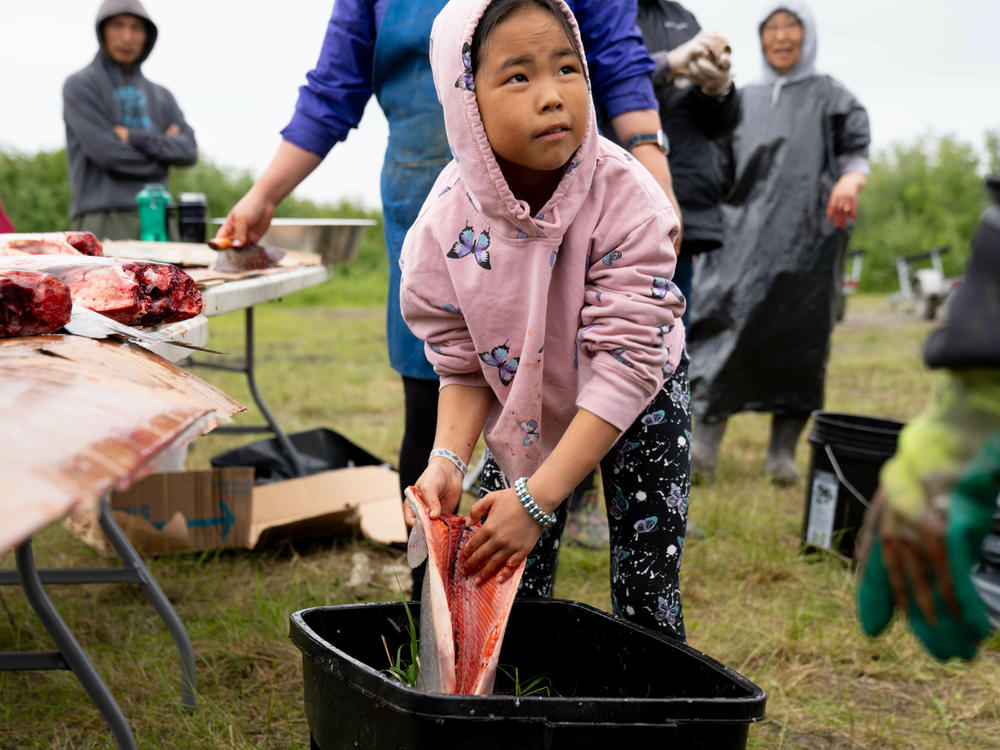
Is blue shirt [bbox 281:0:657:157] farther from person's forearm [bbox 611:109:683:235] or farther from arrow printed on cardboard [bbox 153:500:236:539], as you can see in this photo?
arrow printed on cardboard [bbox 153:500:236:539]

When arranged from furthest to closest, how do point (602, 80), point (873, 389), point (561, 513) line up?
point (873, 389)
point (602, 80)
point (561, 513)

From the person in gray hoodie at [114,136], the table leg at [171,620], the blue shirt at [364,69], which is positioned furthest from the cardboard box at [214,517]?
the person in gray hoodie at [114,136]

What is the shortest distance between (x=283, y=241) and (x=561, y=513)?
1.80 m

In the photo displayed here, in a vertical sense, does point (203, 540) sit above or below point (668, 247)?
below

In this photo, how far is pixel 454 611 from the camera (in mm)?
1345

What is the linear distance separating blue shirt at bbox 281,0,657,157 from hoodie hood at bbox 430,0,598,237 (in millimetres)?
545

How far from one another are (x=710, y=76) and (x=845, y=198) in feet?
4.50

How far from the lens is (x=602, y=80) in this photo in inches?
78.9

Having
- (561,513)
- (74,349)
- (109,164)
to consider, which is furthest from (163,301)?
(109,164)

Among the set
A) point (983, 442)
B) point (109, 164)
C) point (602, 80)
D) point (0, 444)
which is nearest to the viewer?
point (983, 442)

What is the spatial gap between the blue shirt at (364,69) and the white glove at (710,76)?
53 centimetres

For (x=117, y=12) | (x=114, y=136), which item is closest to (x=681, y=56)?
(x=114, y=136)

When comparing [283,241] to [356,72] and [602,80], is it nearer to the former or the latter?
[356,72]

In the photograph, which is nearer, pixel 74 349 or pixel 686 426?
pixel 74 349
